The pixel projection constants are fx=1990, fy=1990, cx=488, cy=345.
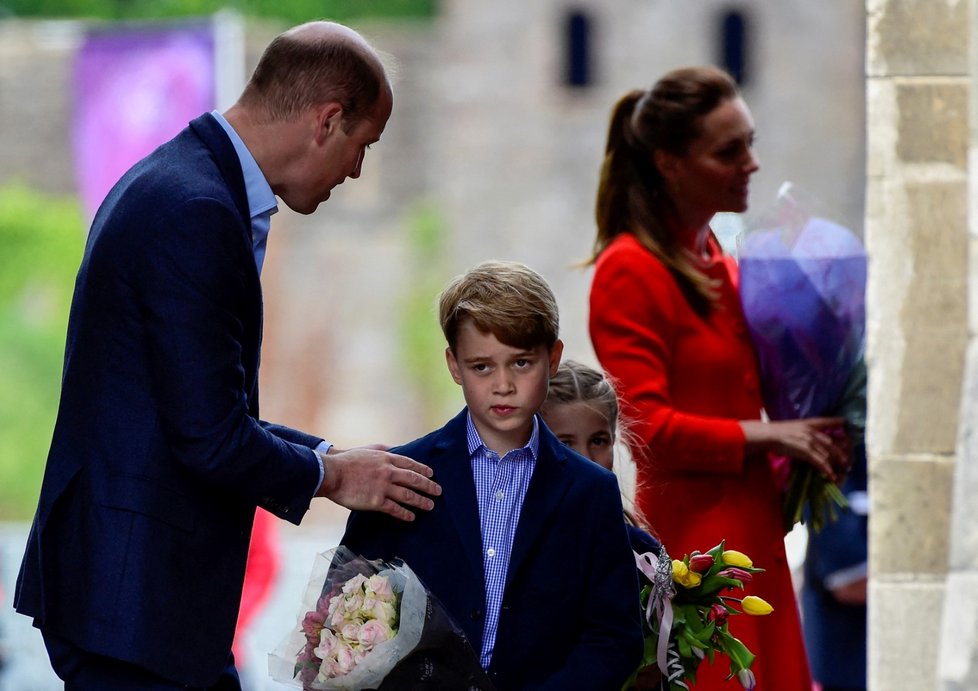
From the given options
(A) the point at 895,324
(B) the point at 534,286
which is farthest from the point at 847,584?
(B) the point at 534,286

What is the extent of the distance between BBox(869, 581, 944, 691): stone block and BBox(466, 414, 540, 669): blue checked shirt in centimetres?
166

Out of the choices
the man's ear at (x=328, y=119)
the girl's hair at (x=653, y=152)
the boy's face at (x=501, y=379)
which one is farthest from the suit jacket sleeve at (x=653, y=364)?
the man's ear at (x=328, y=119)

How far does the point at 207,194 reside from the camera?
2967mm

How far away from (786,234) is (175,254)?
1735 millimetres

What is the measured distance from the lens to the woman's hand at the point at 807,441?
4.03m

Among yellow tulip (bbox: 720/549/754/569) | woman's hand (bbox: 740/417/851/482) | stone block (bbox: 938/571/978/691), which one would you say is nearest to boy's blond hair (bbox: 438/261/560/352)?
yellow tulip (bbox: 720/549/754/569)

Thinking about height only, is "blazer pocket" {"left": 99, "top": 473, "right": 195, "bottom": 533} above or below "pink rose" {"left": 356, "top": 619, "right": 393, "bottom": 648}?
above

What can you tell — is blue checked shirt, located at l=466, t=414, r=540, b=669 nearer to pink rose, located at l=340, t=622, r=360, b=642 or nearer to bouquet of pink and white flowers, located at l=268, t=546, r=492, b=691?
bouquet of pink and white flowers, located at l=268, t=546, r=492, b=691

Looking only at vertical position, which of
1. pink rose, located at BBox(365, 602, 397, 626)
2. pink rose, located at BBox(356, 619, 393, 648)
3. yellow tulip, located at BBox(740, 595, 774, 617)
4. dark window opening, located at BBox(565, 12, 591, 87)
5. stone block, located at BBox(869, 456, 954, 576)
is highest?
dark window opening, located at BBox(565, 12, 591, 87)

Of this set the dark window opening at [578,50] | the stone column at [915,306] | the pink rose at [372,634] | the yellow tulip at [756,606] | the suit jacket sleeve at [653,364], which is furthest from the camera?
the dark window opening at [578,50]

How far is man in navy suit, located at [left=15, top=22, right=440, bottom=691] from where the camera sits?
2943mm

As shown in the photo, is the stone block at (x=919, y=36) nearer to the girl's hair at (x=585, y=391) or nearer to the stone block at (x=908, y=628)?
the stone block at (x=908, y=628)

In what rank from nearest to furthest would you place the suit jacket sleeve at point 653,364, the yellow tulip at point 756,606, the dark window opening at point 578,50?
the yellow tulip at point 756,606 → the suit jacket sleeve at point 653,364 → the dark window opening at point 578,50

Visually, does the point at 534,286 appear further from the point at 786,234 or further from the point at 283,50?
the point at 786,234
